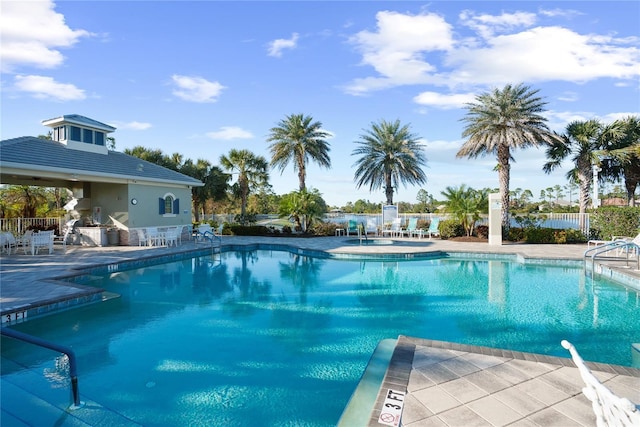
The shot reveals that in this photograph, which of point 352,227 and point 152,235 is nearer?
point 152,235

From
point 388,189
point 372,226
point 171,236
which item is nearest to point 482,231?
point 372,226

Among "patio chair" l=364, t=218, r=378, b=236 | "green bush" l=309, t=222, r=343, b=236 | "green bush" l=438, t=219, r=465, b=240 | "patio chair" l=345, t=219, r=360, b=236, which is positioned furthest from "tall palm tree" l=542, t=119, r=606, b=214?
"green bush" l=309, t=222, r=343, b=236

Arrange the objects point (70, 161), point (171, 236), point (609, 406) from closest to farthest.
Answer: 1. point (609, 406)
2. point (70, 161)
3. point (171, 236)

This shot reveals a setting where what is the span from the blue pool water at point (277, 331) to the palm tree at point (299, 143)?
12.5 m

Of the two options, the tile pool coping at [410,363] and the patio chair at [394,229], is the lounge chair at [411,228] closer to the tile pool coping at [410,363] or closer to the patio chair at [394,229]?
the patio chair at [394,229]

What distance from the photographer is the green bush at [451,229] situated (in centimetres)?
1831

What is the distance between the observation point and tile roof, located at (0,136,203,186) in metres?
12.3

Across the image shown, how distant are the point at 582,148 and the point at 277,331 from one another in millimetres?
19534

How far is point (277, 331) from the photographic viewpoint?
620 cm

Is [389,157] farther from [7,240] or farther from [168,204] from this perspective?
[7,240]

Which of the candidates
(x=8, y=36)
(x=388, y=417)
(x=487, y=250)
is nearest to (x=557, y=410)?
(x=388, y=417)

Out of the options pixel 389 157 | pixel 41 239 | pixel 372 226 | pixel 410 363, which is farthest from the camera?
pixel 389 157

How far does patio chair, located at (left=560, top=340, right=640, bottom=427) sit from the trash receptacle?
1751 cm

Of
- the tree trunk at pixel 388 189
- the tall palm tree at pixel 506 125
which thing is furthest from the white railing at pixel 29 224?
the tall palm tree at pixel 506 125
